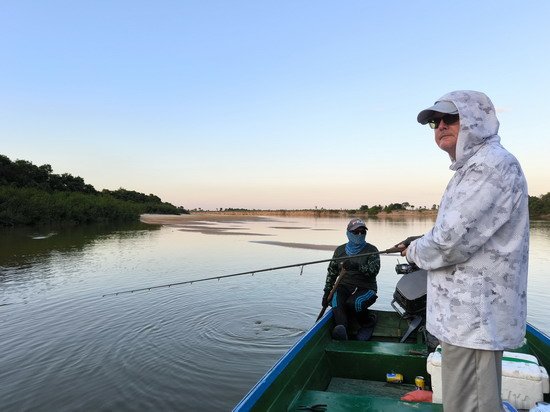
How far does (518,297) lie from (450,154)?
36.9 inches

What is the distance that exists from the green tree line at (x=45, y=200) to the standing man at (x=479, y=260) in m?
43.9

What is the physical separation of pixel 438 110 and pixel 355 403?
9.11 feet

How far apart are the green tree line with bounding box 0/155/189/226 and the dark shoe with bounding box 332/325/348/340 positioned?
4103 centimetres

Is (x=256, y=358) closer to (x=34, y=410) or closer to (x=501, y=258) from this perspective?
(x=34, y=410)

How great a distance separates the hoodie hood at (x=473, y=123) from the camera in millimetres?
2354

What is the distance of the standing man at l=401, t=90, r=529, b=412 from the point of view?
7.23ft

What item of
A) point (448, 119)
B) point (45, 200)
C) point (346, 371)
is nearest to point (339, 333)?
point (346, 371)

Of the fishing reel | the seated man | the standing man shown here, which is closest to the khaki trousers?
the standing man

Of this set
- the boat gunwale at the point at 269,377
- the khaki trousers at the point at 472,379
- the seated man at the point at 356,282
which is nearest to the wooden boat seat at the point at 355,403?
the boat gunwale at the point at 269,377

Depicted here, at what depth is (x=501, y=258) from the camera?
2219 mm

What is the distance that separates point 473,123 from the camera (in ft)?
7.72

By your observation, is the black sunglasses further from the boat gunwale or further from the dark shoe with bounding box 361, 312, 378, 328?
the dark shoe with bounding box 361, 312, 378, 328

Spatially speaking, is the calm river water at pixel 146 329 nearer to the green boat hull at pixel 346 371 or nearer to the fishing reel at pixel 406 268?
the green boat hull at pixel 346 371

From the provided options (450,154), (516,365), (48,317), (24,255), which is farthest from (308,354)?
(24,255)
